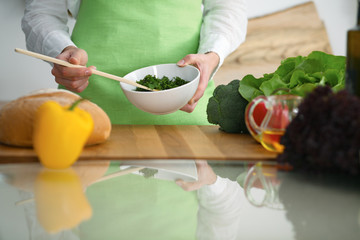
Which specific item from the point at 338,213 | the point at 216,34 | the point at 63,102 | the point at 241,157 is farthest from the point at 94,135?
the point at 216,34

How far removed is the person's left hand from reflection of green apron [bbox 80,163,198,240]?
0.68 m

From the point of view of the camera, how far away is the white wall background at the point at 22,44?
287 centimetres

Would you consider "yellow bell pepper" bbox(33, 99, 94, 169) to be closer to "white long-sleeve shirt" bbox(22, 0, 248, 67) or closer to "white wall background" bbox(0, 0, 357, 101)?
"white long-sleeve shirt" bbox(22, 0, 248, 67)

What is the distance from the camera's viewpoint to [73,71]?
4.39 ft

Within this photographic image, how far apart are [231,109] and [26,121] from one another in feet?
1.66

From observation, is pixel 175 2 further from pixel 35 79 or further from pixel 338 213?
pixel 35 79

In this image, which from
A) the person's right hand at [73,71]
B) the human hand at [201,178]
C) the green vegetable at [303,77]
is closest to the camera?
the human hand at [201,178]

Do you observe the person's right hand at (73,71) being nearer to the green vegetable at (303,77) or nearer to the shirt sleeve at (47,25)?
the shirt sleeve at (47,25)

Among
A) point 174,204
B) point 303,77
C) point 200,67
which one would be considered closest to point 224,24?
point 200,67

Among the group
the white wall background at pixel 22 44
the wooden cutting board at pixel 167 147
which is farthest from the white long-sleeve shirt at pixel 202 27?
the white wall background at pixel 22 44

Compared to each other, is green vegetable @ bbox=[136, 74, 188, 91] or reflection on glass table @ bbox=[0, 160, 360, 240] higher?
reflection on glass table @ bbox=[0, 160, 360, 240]

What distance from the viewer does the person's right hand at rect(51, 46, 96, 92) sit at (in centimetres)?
130

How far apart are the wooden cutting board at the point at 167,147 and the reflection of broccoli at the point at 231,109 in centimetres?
3

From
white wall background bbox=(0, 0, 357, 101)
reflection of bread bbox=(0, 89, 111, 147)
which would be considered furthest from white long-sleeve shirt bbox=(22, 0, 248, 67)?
white wall background bbox=(0, 0, 357, 101)
